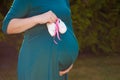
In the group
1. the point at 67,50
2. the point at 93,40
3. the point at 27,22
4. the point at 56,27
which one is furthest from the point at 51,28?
the point at 93,40

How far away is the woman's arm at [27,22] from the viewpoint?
239cm

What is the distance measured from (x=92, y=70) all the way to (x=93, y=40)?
68cm

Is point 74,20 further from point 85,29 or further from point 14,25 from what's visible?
point 14,25

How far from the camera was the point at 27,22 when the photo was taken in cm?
239

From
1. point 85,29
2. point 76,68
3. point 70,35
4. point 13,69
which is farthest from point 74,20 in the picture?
point 70,35

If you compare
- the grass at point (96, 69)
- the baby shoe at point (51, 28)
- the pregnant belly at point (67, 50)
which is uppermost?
the baby shoe at point (51, 28)

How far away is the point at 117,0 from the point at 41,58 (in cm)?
532

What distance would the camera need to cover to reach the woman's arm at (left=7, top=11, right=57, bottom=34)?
2391mm

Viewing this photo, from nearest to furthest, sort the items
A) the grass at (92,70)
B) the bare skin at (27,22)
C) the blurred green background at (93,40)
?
the bare skin at (27,22) → the grass at (92,70) → the blurred green background at (93,40)

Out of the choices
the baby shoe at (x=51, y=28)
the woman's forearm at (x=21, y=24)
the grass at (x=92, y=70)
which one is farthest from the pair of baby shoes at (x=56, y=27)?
the grass at (x=92, y=70)

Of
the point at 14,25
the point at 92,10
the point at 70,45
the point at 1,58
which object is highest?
the point at 14,25

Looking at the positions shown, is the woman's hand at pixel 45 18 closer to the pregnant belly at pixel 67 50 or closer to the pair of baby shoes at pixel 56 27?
the pair of baby shoes at pixel 56 27

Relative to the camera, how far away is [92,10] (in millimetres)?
7324

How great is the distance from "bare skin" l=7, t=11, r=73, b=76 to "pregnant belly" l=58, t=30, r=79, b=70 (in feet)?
0.77
